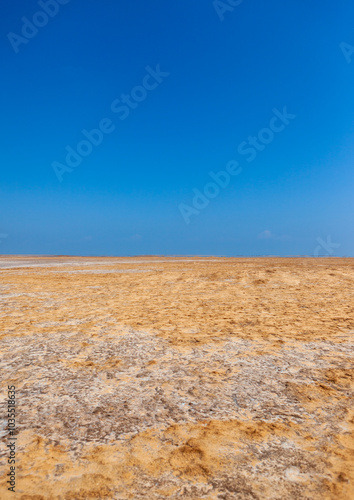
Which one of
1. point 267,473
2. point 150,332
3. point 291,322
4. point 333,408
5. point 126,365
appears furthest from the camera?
point 291,322

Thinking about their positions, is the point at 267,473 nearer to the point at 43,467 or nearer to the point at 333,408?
the point at 333,408

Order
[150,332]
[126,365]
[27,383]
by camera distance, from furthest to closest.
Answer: [150,332], [126,365], [27,383]

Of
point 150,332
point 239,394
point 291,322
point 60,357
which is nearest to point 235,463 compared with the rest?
point 239,394

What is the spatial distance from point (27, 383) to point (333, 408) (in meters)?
2.72

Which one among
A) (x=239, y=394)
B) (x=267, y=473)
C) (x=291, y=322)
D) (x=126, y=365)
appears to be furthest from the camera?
(x=291, y=322)

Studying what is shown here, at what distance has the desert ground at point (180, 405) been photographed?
6.13 feet

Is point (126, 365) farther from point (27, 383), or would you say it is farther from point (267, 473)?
point (267, 473)

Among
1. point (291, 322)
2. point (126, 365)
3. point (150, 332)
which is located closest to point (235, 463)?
point (126, 365)

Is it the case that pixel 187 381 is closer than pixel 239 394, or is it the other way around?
pixel 239 394

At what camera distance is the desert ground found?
6.13ft

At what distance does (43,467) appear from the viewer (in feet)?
6.48

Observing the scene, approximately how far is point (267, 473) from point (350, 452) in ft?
1.98

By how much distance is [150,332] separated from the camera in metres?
4.96

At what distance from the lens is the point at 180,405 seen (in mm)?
2750
